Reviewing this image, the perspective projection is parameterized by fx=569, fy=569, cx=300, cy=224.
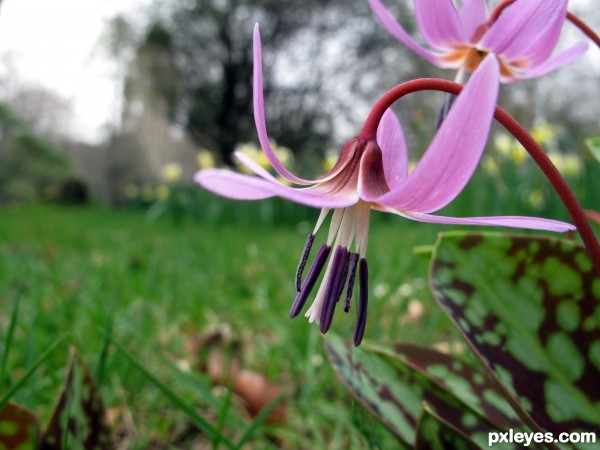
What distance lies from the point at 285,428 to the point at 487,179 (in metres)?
1.49

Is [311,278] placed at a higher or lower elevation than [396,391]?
higher

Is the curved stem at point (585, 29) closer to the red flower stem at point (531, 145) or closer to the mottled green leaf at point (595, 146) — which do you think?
the mottled green leaf at point (595, 146)

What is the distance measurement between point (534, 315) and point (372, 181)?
9.5 inches

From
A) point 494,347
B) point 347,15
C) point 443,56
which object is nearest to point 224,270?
point 443,56

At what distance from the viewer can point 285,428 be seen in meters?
0.87

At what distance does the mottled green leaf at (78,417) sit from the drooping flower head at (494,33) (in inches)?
18.1

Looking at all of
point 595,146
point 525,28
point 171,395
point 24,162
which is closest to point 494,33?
point 525,28

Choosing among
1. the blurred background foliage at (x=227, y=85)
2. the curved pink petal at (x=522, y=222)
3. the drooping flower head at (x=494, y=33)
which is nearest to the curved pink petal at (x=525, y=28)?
the drooping flower head at (x=494, y=33)

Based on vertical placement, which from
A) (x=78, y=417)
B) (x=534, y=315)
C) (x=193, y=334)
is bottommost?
(x=193, y=334)

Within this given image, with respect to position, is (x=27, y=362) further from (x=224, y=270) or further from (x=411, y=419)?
(x=224, y=270)

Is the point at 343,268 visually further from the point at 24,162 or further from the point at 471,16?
the point at 24,162

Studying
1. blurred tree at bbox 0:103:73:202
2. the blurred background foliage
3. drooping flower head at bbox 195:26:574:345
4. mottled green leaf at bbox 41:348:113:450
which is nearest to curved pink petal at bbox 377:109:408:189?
drooping flower head at bbox 195:26:574:345

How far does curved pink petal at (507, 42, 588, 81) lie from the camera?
66 centimetres

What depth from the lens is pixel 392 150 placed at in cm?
51
